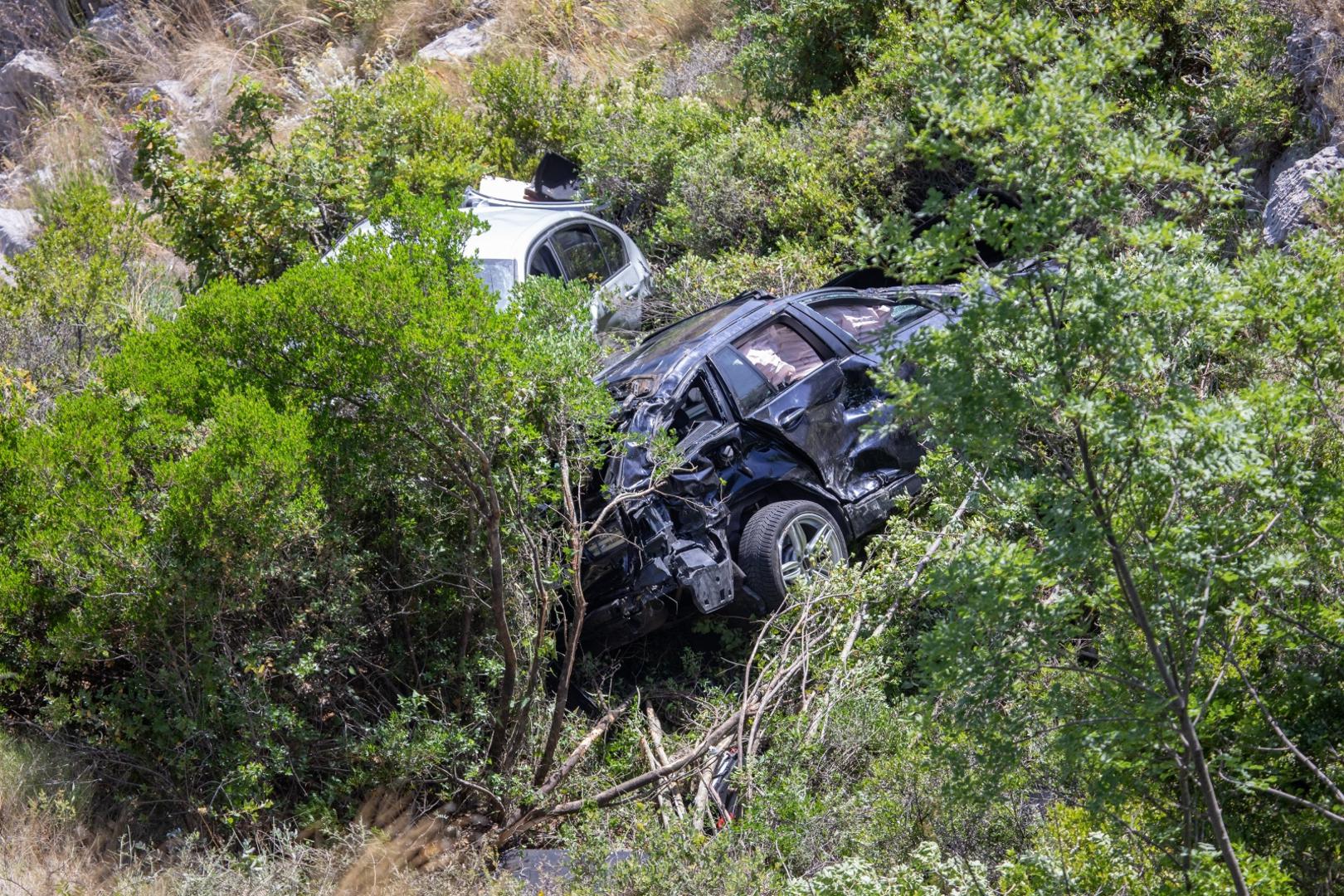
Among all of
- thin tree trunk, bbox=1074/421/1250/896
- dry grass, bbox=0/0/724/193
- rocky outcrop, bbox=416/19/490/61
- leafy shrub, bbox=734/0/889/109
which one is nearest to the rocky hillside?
thin tree trunk, bbox=1074/421/1250/896

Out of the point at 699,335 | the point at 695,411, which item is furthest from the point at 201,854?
the point at 699,335

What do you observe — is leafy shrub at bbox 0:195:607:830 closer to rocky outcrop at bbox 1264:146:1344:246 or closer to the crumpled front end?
the crumpled front end

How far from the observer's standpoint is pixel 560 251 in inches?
380

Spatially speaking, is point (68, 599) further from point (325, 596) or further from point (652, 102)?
point (652, 102)

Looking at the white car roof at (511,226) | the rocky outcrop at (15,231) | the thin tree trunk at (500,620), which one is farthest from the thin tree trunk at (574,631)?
the rocky outcrop at (15,231)

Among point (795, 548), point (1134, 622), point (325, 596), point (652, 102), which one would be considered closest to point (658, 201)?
point (652, 102)

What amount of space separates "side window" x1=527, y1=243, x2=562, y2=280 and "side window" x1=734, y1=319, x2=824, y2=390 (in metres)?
2.66

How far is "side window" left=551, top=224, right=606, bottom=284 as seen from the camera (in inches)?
381

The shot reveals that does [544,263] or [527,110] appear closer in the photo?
[544,263]

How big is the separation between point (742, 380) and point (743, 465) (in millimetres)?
538

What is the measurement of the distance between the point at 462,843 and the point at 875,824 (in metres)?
2.03

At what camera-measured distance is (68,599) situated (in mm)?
5676

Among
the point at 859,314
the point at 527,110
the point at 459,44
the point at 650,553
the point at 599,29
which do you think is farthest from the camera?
the point at 459,44

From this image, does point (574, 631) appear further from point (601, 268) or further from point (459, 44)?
point (459, 44)
